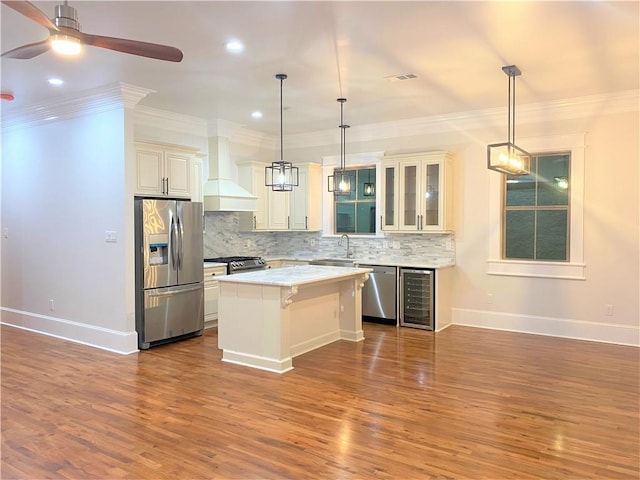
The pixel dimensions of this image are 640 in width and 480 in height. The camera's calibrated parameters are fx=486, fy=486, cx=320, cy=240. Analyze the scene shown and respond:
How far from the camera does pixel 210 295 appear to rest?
6426mm

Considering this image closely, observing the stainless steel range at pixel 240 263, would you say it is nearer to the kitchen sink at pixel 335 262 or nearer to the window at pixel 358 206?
the kitchen sink at pixel 335 262

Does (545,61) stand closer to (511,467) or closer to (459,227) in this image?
(459,227)

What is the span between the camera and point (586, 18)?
11.2ft

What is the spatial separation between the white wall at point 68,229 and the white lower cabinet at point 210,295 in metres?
1.19

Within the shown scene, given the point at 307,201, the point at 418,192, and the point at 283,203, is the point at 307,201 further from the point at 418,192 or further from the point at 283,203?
the point at 418,192

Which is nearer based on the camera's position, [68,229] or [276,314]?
[276,314]

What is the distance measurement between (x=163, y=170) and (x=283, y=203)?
2.54m

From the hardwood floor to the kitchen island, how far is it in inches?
7.3

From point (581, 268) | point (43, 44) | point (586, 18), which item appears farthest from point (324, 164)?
point (43, 44)

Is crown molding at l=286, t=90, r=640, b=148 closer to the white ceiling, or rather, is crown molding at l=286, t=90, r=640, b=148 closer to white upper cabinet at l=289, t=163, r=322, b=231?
the white ceiling

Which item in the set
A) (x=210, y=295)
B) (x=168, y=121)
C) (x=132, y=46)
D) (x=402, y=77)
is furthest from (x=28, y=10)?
(x=210, y=295)

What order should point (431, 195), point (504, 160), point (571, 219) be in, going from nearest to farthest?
point (504, 160), point (571, 219), point (431, 195)

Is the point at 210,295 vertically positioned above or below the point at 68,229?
below

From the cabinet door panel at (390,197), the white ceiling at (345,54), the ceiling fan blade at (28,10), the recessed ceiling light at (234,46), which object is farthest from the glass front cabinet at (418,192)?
the ceiling fan blade at (28,10)
